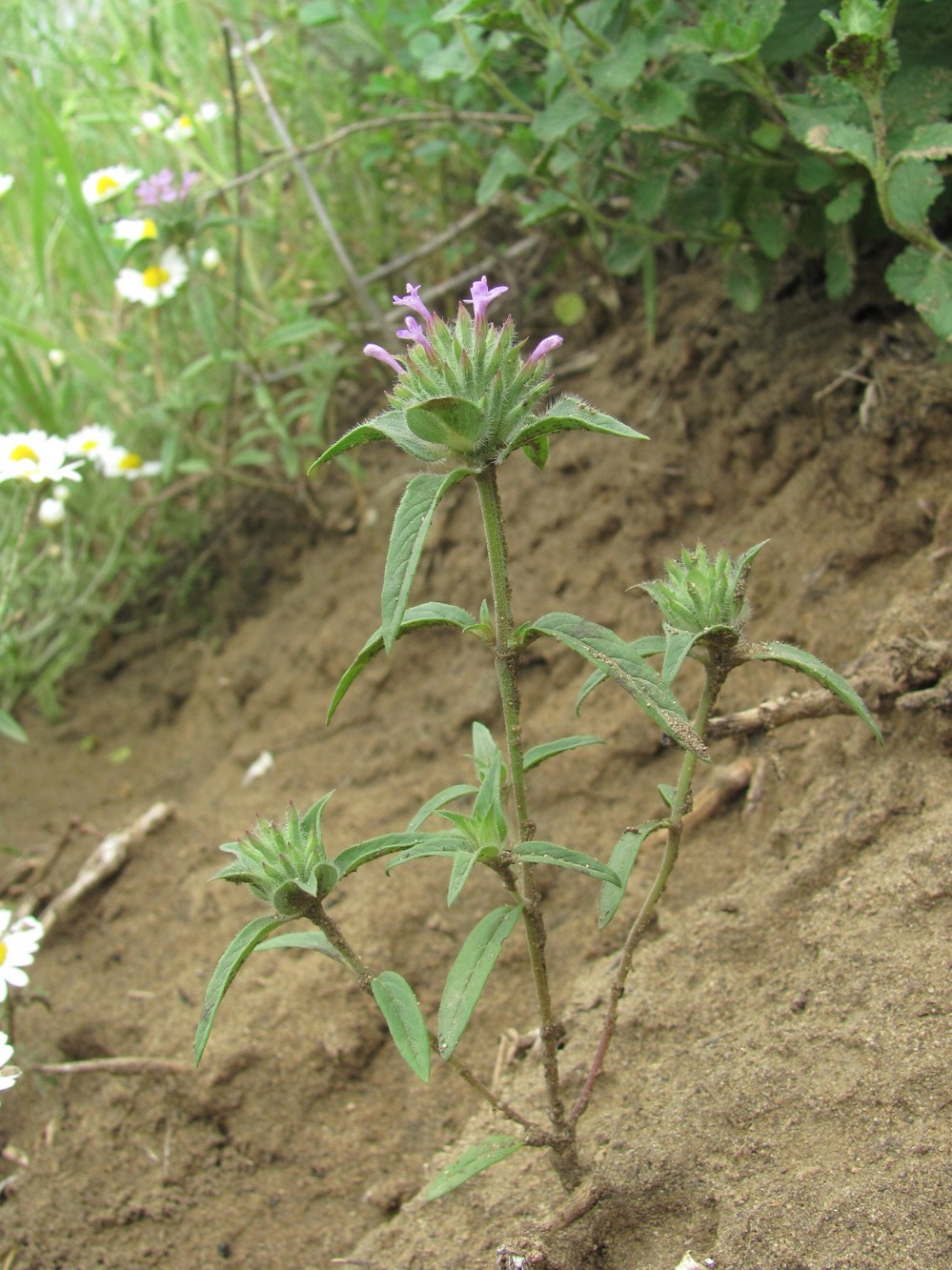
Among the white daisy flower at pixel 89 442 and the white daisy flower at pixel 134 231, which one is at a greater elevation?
the white daisy flower at pixel 134 231

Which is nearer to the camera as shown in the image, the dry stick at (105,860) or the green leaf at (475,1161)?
the green leaf at (475,1161)

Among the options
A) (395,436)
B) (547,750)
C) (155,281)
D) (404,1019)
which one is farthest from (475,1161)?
(155,281)

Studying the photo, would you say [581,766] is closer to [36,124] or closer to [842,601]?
[842,601]

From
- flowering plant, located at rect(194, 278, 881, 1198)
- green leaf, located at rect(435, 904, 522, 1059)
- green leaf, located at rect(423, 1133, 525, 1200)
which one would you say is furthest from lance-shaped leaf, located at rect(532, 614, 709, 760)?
green leaf, located at rect(423, 1133, 525, 1200)

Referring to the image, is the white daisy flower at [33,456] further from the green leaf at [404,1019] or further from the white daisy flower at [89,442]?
the green leaf at [404,1019]

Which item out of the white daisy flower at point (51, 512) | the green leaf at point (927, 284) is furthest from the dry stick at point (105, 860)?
the green leaf at point (927, 284)

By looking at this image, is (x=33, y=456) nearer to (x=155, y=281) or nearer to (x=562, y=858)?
(x=155, y=281)

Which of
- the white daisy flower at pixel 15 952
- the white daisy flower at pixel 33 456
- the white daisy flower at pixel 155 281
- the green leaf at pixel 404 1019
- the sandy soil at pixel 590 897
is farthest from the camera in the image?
the white daisy flower at pixel 155 281

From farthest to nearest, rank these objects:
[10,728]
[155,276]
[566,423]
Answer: [155,276] < [10,728] < [566,423]
